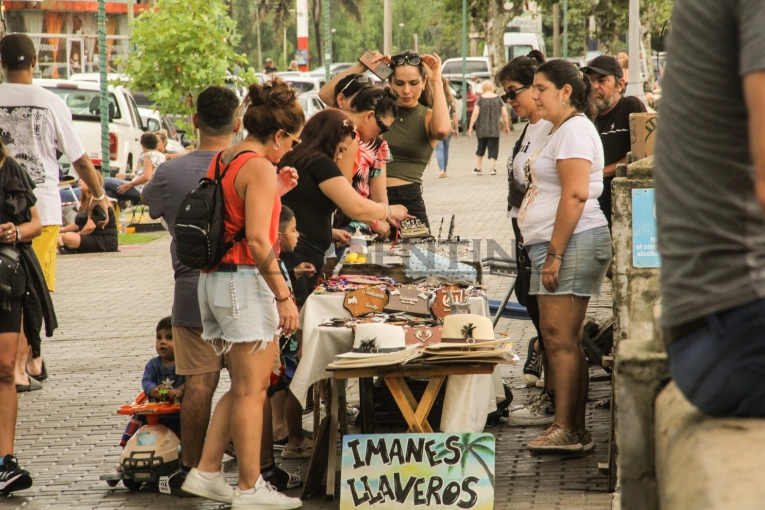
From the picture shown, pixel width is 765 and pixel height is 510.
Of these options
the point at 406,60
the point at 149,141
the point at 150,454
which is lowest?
the point at 150,454

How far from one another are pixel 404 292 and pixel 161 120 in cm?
1964

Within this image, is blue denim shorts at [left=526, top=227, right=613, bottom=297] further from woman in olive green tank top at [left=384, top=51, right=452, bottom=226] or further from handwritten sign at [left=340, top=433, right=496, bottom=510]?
woman in olive green tank top at [left=384, top=51, right=452, bottom=226]

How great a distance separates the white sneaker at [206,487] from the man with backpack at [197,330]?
28cm

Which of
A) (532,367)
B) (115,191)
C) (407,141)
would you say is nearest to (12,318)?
(407,141)

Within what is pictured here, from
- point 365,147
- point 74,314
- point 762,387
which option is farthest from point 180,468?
point 74,314

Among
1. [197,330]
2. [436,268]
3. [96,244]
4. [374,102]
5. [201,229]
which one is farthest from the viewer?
[96,244]

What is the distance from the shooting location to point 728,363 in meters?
2.00

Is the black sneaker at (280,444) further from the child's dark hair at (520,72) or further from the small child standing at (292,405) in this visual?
the child's dark hair at (520,72)

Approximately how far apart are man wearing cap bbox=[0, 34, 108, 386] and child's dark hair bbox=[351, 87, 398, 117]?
184 cm

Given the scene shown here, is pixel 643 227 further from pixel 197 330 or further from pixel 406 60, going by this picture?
pixel 406 60

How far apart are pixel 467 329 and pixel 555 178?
3.50 ft

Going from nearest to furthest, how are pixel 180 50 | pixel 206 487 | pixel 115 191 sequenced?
pixel 206 487 → pixel 115 191 → pixel 180 50

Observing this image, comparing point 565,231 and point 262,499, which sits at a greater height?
point 565,231

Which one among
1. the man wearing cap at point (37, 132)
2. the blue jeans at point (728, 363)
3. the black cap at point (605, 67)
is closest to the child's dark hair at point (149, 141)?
the man wearing cap at point (37, 132)
